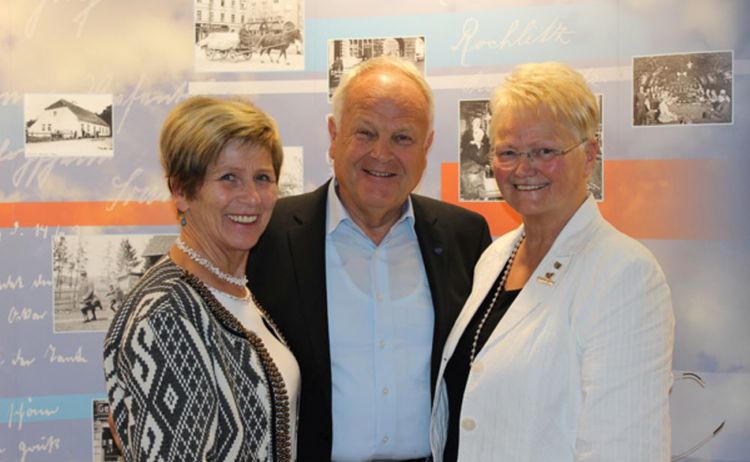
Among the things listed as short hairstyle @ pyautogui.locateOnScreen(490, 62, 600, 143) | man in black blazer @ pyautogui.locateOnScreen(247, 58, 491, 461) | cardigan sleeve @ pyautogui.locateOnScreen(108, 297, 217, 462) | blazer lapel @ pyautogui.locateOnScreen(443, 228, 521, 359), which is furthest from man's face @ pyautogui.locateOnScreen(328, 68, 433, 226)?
cardigan sleeve @ pyautogui.locateOnScreen(108, 297, 217, 462)

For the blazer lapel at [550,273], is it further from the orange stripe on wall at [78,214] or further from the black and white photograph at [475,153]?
the orange stripe on wall at [78,214]

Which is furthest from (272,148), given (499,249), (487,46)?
(487,46)

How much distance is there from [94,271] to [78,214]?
27cm

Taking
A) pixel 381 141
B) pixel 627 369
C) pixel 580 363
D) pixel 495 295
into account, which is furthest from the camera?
pixel 381 141

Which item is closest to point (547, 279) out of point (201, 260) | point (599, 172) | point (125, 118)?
point (201, 260)

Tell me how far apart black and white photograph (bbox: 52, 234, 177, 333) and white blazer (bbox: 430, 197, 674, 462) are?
1.84 m

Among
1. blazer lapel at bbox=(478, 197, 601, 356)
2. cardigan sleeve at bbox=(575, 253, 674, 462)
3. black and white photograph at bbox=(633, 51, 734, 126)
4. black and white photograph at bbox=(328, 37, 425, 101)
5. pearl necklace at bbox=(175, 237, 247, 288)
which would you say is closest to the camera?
cardigan sleeve at bbox=(575, 253, 674, 462)

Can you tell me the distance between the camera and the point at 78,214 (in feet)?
11.0

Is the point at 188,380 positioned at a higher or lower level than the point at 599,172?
lower

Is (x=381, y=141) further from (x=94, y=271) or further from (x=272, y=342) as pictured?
(x=94, y=271)

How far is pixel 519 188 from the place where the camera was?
2191 millimetres

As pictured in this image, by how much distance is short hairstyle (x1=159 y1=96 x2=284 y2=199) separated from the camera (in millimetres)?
1854

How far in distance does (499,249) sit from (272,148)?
0.86 metres

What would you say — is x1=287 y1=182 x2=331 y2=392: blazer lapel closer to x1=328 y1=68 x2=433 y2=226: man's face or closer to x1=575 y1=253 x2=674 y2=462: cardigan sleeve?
x1=328 y1=68 x2=433 y2=226: man's face
